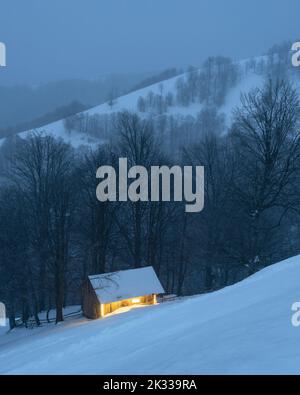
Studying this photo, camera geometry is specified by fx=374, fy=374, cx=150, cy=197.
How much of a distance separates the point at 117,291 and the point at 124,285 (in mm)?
556

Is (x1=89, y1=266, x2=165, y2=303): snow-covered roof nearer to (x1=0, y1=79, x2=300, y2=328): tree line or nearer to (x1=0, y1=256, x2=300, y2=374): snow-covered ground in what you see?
(x1=0, y1=79, x2=300, y2=328): tree line

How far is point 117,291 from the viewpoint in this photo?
21.5 meters

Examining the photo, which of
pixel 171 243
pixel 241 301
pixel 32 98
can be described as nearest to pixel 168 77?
Answer: pixel 32 98

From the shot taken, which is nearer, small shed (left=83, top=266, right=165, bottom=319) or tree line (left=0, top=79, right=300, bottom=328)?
small shed (left=83, top=266, right=165, bottom=319)

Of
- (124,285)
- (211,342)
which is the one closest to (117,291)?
(124,285)

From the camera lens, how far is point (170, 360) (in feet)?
18.3

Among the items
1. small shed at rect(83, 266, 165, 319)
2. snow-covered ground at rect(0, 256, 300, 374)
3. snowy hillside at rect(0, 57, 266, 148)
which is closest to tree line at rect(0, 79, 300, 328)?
small shed at rect(83, 266, 165, 319)

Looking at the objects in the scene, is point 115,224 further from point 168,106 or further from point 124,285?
point 168,106

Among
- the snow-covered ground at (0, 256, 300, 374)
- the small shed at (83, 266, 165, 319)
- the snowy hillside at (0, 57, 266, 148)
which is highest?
the snowy hillside at (0, 57, 266, 148)

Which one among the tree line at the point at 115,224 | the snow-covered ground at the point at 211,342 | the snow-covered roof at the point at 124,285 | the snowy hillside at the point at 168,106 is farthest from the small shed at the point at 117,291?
the snowy hillside at the point at 168,106

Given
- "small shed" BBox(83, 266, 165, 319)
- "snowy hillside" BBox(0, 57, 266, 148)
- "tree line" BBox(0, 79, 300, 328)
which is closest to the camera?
"small shed" BBox(83, 266, 165, 319)

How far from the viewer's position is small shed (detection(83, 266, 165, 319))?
69.2ft
